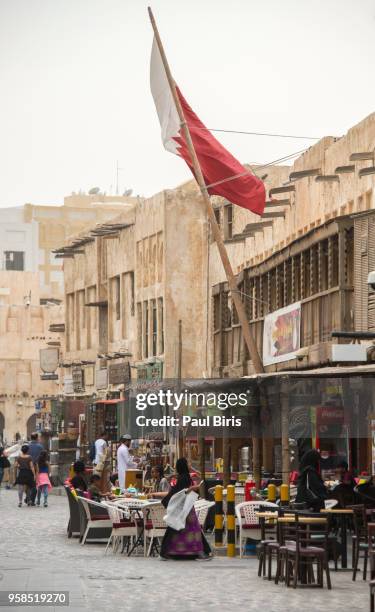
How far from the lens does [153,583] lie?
17656mm

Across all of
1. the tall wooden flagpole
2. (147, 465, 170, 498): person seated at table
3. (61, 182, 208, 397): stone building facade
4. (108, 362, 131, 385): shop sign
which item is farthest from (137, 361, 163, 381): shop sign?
(147, 465, 170, 498): person seated at table

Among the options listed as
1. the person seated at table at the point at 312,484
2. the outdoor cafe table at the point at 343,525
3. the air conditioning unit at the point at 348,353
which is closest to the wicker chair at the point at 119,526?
the outdoor cafe table at the point at 343,525

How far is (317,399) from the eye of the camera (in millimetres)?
29688

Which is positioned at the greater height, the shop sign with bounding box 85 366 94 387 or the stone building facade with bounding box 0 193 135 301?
the stone building facade with bounding box 0 193 135 301

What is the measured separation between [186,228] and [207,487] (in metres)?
26.8

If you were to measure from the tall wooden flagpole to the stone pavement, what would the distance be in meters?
7.85

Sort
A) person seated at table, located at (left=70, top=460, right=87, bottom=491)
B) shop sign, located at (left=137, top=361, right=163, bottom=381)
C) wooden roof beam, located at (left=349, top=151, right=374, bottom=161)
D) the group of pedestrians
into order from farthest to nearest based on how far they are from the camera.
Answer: shop sign, located at (left=137, top=361, right=163, bottom=381)
the group of pedestrians
wooden roof beam, located at (left=349, top=151, right=374, bottom=161)
person seated at table, located at (left=70, top=460, right=87, bottom=491)

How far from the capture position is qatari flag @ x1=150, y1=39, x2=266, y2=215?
3164 cm

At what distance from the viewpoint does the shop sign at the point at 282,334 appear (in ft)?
101

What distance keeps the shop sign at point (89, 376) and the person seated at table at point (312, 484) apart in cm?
4619

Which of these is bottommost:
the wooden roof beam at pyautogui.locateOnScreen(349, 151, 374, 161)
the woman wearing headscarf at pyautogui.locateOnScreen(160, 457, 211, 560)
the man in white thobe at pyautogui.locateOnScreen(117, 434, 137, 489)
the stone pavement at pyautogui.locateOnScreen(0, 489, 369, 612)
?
the stone pavement at pyautogui.locateOnScreen(0, 489, 369, 612)

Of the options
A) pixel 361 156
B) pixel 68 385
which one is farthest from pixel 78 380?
pixel 361 156

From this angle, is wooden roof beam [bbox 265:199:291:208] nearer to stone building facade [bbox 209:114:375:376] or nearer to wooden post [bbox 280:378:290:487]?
stone building facade [bbox 209:114:375:376]

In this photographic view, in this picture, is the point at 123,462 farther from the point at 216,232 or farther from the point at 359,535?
the point at 359,535
